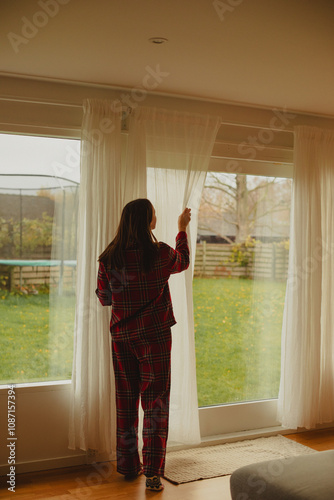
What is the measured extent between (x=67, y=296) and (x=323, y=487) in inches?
83.1

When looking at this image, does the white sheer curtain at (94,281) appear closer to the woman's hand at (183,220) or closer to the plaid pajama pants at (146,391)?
the plaid pajama pants at (146,391)

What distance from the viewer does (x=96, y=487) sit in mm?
3328

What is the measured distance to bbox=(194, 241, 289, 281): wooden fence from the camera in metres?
4.24

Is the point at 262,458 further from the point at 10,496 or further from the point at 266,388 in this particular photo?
the point at 10,496

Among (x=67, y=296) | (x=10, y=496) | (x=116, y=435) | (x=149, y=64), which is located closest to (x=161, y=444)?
(x=116, y=435)

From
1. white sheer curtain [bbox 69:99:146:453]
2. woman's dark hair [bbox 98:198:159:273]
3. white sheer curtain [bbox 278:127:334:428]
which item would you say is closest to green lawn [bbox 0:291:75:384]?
white sheer curtain [bbox 69:99:146:453]

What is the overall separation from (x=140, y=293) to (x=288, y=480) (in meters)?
1.35

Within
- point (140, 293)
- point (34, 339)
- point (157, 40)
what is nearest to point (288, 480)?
point (140, 293)

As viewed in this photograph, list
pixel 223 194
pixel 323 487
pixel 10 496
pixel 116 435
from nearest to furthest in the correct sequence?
1. pixel 323 487
2. pixel 10 496
3. pixel 116 435
4. pixel 223 194

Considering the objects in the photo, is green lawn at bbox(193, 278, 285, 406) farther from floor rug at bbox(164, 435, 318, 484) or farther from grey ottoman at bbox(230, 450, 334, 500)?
grey ottoman at bbox(230, 450, 334, 500)

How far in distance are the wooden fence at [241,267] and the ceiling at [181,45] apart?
3.66ft

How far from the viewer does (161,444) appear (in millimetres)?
3297

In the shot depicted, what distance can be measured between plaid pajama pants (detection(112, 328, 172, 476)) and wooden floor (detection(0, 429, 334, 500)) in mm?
148

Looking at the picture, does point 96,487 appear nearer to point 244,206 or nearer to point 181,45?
point 244,206
